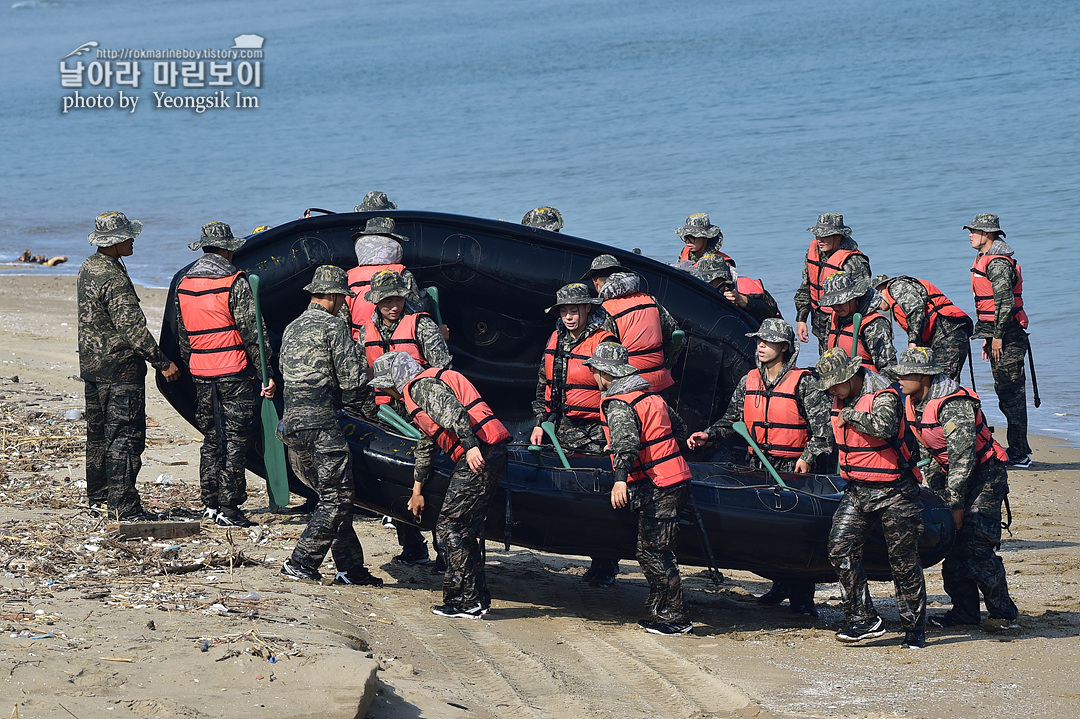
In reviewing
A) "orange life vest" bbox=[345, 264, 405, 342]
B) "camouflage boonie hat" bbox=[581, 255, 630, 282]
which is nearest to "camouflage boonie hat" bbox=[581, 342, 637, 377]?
"camouflage boonie hat" bbox=[581, 255, 630, 282]

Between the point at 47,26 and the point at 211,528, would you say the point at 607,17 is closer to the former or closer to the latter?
the point at 47,26

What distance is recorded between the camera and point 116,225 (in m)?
7.29

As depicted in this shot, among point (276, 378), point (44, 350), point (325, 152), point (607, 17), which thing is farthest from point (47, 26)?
point (276, 378)

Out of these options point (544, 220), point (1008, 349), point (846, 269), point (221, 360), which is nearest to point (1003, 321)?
point (1008, 349)

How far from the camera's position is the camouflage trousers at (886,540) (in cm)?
597

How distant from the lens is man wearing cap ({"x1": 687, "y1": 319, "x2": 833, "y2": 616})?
6.63 metres

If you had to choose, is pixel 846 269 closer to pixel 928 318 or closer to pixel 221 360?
pixel 928 318

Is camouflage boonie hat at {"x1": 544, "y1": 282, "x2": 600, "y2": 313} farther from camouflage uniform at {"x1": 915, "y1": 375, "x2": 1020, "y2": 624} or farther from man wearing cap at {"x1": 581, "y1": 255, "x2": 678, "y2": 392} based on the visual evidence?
camouflage uniform at {"x1": 915, "y1": 375, "x2": 1020, "y2": 624}

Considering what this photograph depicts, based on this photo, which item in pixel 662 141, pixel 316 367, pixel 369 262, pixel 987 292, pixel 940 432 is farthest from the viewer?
pixel 662 141

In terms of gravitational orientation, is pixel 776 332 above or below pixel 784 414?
above

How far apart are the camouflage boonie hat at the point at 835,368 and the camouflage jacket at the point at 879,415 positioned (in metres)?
0.13

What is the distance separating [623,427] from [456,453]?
0.87 metres

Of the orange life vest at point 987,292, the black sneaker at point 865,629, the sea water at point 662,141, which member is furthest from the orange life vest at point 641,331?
the sea water at point 662,141

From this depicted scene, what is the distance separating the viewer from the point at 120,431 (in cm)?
730
